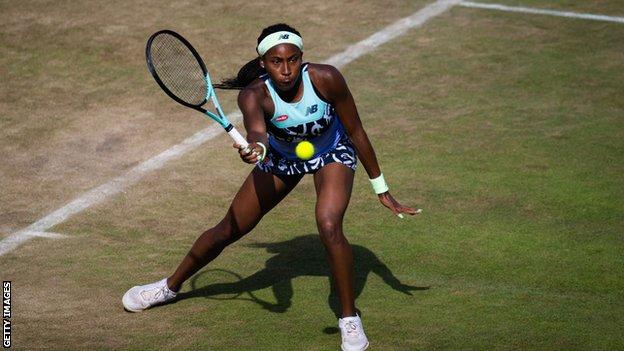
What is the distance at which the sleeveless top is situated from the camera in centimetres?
859

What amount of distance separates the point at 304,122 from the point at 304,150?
21cm

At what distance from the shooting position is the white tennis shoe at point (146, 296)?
30.0 ft


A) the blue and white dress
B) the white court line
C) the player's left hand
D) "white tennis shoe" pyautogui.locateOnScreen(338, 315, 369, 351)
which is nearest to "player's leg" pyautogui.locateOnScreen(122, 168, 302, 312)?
the blue and white dress

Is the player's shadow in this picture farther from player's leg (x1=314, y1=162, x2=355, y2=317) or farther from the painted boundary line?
the painted boundary line

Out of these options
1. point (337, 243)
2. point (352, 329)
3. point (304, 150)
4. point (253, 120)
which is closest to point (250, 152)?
point (253, 120)

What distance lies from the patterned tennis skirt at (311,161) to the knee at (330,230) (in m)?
0.59

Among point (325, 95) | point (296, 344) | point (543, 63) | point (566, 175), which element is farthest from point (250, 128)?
point (543, 63)

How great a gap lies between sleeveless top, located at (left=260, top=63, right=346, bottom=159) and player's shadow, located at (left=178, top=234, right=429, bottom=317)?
4.34ft

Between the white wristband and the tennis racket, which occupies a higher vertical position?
the tennis racket

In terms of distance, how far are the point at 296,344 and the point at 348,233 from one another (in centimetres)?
246

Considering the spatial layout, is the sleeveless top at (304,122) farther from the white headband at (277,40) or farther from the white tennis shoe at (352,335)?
the white tennis shoe at (352,335)

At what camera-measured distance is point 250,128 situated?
27.1 ft

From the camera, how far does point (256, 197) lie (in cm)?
891

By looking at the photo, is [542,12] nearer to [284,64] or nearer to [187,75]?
[187,75]
